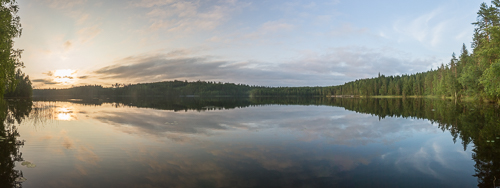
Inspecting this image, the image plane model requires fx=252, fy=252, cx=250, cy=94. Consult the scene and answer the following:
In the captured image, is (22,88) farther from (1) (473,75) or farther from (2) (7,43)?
(1) (473,75)

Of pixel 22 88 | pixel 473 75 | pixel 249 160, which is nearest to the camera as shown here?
pixel 249 160

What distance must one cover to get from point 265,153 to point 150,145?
721 centimetres

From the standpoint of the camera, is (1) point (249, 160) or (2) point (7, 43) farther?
(2) point (7, 43)

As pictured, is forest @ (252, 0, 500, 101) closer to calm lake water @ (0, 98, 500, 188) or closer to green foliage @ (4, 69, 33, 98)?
calm lake water @ (0, 98, 500, 188)

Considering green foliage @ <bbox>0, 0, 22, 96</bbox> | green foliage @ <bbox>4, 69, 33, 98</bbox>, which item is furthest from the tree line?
green foliage @ <bbox>4, 69, 33, 98</bbox>

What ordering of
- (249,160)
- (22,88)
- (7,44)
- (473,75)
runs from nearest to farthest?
(249,160) < (7,44) < (473,75) < (22,88)

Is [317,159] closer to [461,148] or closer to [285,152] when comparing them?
[285,152]

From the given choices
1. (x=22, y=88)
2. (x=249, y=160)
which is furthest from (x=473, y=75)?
(x=22, y=88)

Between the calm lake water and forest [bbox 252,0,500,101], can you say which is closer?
the calm lake water

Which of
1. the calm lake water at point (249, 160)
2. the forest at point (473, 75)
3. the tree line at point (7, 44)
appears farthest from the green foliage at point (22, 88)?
the forest at point (473, 75)

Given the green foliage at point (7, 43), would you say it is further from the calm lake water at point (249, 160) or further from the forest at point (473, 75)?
the forest at point (473, 75)

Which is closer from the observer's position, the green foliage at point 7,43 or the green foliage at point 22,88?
the green foliage at point 7,43

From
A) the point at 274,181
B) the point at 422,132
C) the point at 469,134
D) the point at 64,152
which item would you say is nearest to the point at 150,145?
the point at 64,152

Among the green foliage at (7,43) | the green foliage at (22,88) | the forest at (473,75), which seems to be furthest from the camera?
the green foliage at (22,88)
